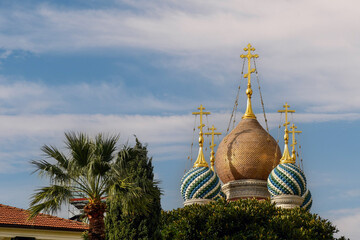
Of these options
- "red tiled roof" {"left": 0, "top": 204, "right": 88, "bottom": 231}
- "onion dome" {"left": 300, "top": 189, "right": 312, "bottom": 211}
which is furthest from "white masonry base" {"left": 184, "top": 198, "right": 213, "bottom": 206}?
"red tiled roof" {"left": 0, "top": 204, "right": 88, "bottom": 231}

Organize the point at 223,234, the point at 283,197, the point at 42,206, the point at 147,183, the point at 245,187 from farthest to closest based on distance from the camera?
the point at 245,187 → the point at 283,197 → the point at 223,234 → the point at 147,183 → the point at 42,206

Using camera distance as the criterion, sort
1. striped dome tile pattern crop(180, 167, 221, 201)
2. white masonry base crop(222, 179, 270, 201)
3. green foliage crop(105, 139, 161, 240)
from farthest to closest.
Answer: white masonry base crop(222, 179, 270, 201)
striped dome tile pattern crop(180, 167, 221, 201)
green foliage crop(105, 139, 161, 240)

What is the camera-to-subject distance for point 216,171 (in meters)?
52.3

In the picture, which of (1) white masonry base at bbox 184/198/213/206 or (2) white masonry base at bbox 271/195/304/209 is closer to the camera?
(2) white masonry base at bbox 271/195/304/209

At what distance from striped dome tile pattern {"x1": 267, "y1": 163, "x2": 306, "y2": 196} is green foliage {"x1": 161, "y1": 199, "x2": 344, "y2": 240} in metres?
9.37

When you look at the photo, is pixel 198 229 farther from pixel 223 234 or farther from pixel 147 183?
pixel 147 183

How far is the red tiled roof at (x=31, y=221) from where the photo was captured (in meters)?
29.4

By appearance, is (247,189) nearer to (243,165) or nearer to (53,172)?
(243,165)

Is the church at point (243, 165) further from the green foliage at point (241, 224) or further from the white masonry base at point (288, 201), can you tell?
the green foliage at point (241, 224)

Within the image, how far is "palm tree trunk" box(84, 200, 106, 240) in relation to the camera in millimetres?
22984

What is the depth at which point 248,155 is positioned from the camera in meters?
50.4

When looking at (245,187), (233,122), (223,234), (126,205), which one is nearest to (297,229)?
(223,234)

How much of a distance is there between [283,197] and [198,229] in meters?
12.8

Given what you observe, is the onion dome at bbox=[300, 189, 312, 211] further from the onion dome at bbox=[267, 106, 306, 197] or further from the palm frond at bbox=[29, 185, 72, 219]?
the palm frond at bbox=[29, 185, 72, 219]
